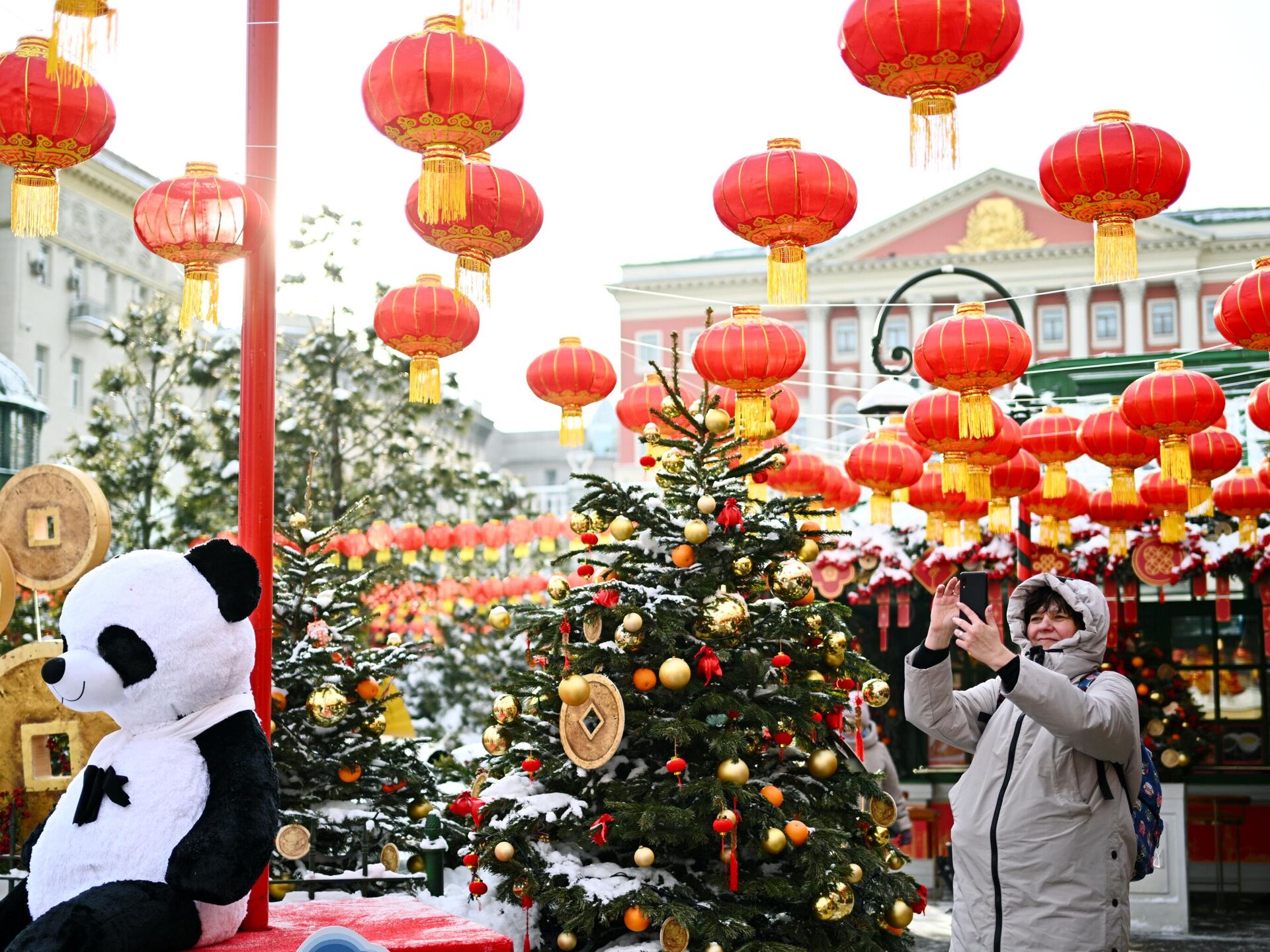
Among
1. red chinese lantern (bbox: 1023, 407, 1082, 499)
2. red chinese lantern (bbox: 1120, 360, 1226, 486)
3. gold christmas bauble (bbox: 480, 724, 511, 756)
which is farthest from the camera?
red chinese lantern (bbox: 1023, 407, 1082, 499)

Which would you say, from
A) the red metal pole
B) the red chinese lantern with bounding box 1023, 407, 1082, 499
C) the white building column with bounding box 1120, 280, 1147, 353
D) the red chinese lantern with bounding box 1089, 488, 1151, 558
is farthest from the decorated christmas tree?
the white building column with bounding box 1120, 280, 1147, 353

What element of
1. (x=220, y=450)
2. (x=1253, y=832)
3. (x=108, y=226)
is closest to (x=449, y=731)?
(x=220, y=450)

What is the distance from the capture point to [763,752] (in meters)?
6.29

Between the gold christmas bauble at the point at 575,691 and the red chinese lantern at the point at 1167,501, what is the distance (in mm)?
6452

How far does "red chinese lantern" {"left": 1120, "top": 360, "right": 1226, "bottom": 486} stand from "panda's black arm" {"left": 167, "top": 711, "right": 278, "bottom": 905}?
6.62m

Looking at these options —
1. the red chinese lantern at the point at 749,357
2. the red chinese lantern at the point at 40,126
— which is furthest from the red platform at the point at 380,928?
the red chinese lantern at the point at 749,357

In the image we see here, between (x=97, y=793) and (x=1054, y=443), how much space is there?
7.78m

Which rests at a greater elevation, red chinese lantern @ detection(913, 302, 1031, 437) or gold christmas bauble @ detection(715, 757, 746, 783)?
red chinese lantern @ detection(913, 302, 1031, 437)

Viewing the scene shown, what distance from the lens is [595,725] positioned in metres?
6.04

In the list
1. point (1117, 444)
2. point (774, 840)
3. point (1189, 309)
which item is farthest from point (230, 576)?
point (1189, 309)

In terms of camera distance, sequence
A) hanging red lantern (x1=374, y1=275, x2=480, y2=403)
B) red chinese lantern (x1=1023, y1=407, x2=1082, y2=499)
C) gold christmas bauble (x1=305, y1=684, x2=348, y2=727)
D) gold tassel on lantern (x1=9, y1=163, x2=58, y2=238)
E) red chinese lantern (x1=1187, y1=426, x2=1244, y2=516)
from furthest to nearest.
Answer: red chinese lantern (x1=1023, y1=407, x2=1082, y2=499) → red chinese lantern (x1=1187, y1=426, x2=1244, y2=516) → hanging red lantern (x1=374, y1=275, x2=480, y2=403) → gold christmas bauble (x1=305, y1=684, x2=348, y2=727) → gold tassel on lantern (x1=9, y1=163, x2=58, y2=238)

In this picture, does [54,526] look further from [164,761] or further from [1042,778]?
[1042,778]

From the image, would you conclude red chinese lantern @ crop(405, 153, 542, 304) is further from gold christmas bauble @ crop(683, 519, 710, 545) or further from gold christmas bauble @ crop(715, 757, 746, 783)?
gold christmas bauble @ crop(715, 757, 746, 783)

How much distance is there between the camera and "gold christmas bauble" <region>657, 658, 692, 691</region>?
236 inches
